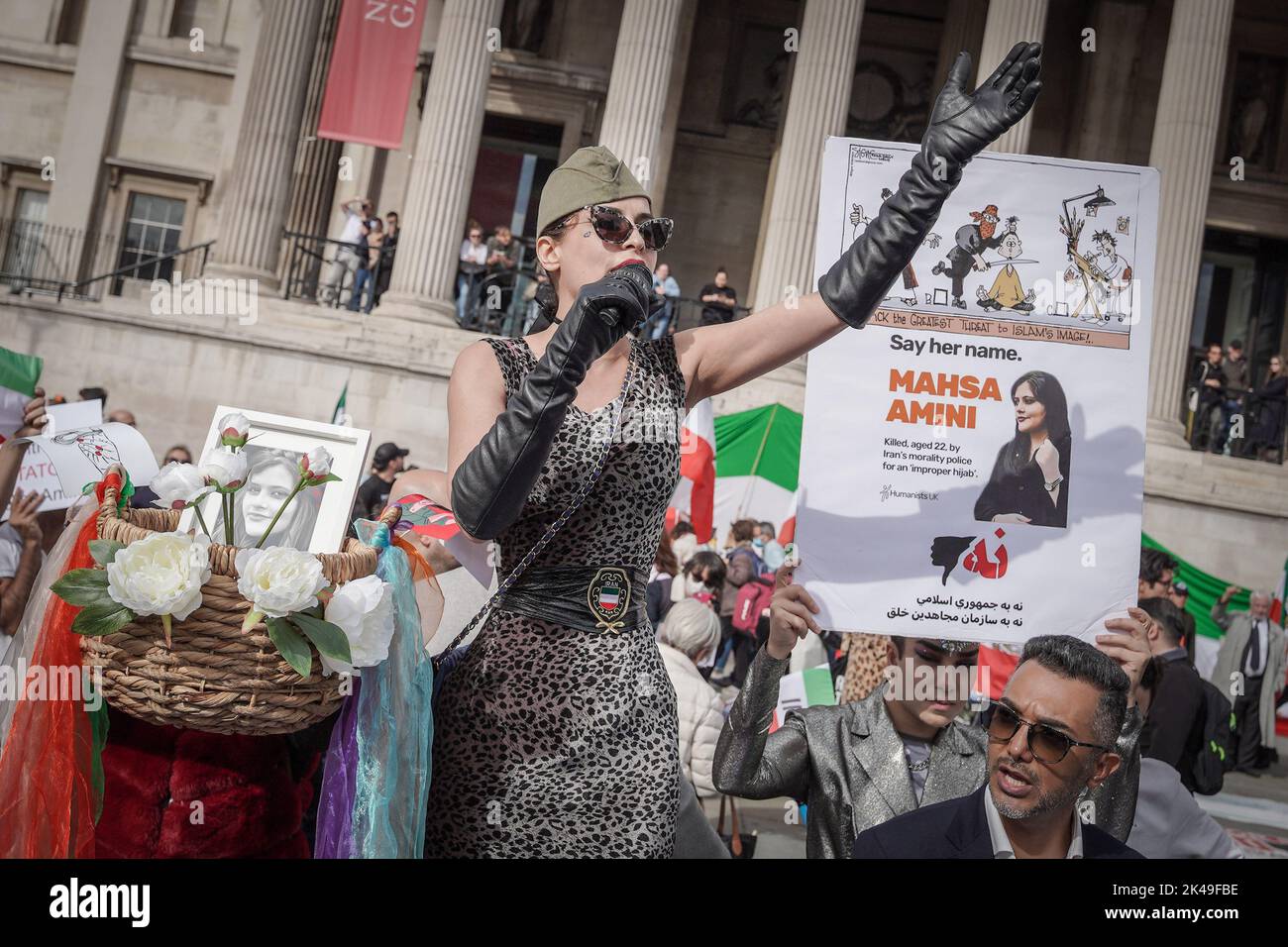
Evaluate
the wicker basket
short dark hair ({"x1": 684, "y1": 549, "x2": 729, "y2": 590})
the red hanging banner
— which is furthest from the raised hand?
the red hanging banner

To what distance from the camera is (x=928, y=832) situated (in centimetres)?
276

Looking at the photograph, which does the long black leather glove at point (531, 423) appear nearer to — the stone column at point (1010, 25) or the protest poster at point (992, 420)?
the protest poster at point (992, 420)

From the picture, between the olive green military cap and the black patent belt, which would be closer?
the black patent belt

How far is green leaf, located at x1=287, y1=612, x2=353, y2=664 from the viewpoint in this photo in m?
2.21

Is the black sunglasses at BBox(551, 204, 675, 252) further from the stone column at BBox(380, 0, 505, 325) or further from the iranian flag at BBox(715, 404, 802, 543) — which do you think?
the stone column at BBox(380, 0, 505, 325)

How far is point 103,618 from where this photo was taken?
86.7 inches

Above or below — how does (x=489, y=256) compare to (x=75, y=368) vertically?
above

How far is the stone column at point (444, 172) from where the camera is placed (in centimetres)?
1972

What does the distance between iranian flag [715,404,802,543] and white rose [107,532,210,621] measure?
14314mm

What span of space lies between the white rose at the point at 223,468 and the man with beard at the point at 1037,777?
1580 millimetres

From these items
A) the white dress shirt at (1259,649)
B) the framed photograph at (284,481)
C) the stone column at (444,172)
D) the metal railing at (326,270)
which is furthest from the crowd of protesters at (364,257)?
the framed photograph at (284,481)

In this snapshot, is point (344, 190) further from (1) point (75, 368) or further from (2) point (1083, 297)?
(2) point (1083, 297)

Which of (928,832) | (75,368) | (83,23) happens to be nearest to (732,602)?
(928,832)
